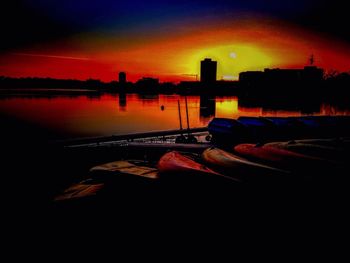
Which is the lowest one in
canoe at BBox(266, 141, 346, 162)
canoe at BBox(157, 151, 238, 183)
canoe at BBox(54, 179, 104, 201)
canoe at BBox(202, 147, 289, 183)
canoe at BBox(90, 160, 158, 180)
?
canoe at BBox(54, 179, 104, 201)

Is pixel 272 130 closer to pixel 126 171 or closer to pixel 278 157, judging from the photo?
pixel 278 157

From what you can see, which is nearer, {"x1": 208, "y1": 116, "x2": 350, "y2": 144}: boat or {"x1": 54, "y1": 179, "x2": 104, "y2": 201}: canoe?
{"x1": 54, "y1": 179, "x2": 104, "y2": 201}: canoe

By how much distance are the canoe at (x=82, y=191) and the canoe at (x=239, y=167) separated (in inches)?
105

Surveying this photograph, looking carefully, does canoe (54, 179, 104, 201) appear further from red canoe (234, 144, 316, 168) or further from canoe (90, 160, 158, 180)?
red canoe (234, 144, 316, 168)

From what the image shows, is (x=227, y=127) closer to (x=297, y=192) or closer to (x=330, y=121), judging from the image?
(x=330, y=121)

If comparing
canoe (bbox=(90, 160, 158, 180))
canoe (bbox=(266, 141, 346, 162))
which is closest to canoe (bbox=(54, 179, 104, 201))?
canoe (bbox=(90, 160, 158, 180))

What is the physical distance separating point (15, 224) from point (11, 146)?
5.34 meters

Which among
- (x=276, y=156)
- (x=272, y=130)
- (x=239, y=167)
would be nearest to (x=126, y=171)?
(x=239, y=167)

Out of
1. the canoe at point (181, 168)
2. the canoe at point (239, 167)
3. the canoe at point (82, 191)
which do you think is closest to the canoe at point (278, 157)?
the canoe at point (239, 167)

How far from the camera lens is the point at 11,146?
31.0 ft

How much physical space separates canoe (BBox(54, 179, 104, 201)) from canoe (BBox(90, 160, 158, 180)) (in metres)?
0.28

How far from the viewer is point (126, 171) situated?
646 centimetres

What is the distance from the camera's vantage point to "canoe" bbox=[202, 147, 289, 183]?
4.93 meters

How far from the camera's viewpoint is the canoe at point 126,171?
6121 millimetres
